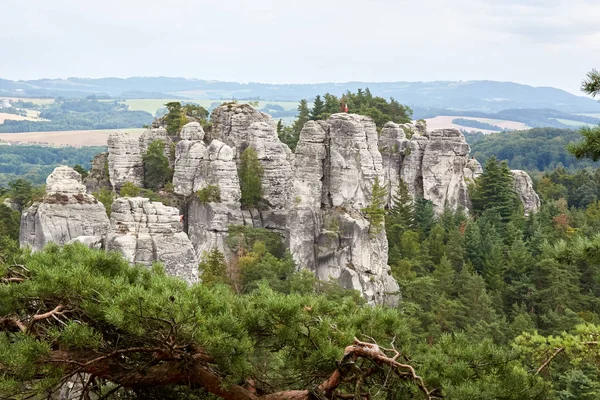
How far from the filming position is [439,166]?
4891 centimetres

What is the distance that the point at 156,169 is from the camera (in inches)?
1625

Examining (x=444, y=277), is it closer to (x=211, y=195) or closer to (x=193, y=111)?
(x=211, y=195)

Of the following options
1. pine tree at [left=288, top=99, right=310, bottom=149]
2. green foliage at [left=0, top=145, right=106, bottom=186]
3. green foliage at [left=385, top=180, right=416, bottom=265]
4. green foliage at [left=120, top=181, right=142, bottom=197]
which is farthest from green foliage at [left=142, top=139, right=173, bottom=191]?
green foliage at [left=0, top=145, right=106, bottom=186]

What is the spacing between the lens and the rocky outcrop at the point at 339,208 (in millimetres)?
35812

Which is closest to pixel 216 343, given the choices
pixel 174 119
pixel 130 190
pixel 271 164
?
pixel 271 164

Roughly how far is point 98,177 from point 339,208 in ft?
47.3

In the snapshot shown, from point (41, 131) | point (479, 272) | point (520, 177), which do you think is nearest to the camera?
point (479, 272)

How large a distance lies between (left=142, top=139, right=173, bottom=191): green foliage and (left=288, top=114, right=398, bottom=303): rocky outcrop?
25.5 feet

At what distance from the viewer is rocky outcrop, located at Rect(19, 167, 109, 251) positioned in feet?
105

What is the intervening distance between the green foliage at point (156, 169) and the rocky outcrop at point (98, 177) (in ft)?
8.10

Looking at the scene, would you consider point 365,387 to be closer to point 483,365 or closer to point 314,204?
point 483,365

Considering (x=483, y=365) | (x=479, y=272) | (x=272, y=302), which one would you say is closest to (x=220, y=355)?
(x=272, y=302)

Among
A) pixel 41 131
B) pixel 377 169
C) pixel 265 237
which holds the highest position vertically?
pixel 377 169

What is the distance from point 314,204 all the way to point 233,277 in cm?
655
